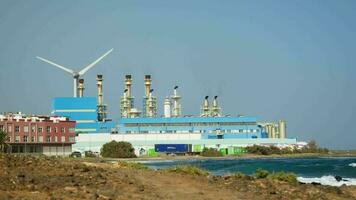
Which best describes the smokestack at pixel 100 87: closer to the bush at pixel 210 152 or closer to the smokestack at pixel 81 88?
the smokestack at pixel 81 88

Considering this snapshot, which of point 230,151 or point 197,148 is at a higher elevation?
point 197,148

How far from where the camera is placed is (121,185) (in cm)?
1748

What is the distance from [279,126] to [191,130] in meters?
27.4

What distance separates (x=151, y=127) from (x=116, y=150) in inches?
698

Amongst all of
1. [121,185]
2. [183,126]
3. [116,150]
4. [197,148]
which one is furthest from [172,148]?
[121,185]

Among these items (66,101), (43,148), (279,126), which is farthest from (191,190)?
Result: (279,126)

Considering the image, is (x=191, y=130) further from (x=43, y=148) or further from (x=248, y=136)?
(x=43, y=148)

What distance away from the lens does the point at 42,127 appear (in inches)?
3499

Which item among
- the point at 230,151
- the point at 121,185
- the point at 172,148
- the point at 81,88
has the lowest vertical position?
the point at 230,151

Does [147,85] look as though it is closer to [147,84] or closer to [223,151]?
[147,84]

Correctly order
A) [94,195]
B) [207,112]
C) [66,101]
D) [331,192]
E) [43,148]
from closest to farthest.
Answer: [94,195] → [331,192] → [43,148] → [66,101] → [207,112]

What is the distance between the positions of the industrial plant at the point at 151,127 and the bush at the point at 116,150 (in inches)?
209

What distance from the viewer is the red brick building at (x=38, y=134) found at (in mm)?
85812

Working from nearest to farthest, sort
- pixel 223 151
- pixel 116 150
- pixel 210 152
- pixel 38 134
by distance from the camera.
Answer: pixel 38 134 < pixel 116 150 < pixel 210 152 < pixel 223 151
